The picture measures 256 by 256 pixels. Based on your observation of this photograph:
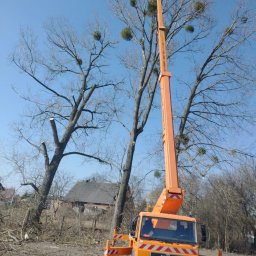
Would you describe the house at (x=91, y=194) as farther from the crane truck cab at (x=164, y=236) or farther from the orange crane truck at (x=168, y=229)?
the crane truck cab at (x=164, y=236)

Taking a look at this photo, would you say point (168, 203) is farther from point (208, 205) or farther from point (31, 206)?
point (208, 205)

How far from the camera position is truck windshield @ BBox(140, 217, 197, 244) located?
945 cm

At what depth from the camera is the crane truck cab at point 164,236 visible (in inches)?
360

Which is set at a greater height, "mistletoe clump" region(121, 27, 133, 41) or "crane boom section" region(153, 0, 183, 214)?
"mistletoe clump" region(121, 27, 133, 41)

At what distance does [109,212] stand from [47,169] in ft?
26.9

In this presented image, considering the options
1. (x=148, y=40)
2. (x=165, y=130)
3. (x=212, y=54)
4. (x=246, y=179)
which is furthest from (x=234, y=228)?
(x=165, y=130)

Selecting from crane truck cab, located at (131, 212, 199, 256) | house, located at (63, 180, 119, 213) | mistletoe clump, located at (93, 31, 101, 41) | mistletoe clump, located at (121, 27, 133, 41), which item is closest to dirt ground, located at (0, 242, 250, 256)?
crane truck cab, located at (131, 212, 199, 256)

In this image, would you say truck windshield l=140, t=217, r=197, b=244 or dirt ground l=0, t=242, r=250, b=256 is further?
dirt ground l=0, t=242, r=250, b=256

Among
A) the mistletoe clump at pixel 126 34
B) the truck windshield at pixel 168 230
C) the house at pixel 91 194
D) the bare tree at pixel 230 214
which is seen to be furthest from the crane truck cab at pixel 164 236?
the house at pixel 91 194

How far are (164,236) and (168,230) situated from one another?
0.19 metres

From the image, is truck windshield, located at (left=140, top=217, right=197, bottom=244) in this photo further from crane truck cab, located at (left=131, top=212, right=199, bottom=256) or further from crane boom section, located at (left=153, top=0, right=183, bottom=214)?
crane boom section, located at (left=153, top=0, right=183, bottom=214)

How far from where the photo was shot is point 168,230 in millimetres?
9555

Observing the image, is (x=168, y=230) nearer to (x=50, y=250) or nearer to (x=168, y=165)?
(x=168, y=165)

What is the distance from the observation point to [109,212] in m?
28.6
